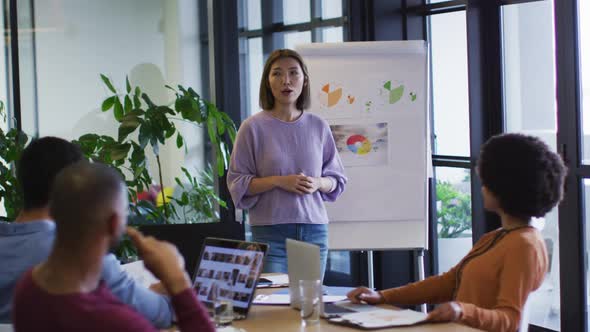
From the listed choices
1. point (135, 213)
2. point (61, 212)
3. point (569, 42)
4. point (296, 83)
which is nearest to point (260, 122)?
point (296, 83)

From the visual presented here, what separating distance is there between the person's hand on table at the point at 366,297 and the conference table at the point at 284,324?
204 mm

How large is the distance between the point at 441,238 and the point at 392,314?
3024mm

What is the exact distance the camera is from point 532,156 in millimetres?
2604

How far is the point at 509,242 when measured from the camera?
258 cm

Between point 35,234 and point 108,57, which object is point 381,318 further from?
point 108,57

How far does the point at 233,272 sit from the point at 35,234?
2.18 feet

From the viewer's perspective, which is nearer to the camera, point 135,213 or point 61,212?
point 61,212

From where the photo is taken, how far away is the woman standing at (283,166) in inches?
150

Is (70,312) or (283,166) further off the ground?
(283,166)

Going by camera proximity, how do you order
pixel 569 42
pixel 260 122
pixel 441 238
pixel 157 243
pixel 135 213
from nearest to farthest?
1. pixel 157 243
2. pixel 260 122
3. pixel 569 42
4. pixel 135 213
5. pixel 441 238

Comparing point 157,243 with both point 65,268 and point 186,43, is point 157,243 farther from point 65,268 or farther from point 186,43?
point 186,43

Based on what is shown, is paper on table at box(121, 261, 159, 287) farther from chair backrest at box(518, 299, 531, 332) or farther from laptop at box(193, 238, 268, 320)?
chair backrest at box(518, 299, 531, 332)

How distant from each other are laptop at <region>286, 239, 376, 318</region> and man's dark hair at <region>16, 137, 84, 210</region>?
0.78m

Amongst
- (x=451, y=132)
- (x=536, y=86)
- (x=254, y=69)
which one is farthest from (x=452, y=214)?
(x=254, y=69)
